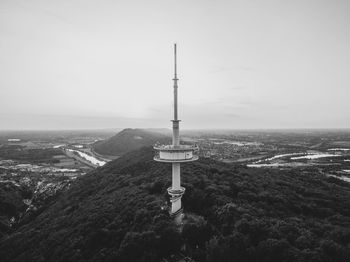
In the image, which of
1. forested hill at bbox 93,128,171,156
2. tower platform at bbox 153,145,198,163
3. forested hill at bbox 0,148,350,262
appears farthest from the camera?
forested hill at bbox 93,128,171,156

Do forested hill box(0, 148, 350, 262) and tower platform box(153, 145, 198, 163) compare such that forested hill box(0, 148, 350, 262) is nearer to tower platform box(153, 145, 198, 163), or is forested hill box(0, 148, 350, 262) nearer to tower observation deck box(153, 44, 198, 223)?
tower observation deck box(153, 44, 198, 223)

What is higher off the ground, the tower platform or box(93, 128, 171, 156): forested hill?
the tower platform

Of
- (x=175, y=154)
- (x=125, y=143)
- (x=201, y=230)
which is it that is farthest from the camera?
(x=125, y=143)

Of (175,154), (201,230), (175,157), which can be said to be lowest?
(201,230)

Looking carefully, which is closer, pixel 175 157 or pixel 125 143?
pixel 175 157

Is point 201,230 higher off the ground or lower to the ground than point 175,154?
lower

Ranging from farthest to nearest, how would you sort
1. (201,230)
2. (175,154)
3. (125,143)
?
(125,143), (175,154), (201,230)

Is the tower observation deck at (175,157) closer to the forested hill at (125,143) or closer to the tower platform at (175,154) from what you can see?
the tower platform at (175,154)

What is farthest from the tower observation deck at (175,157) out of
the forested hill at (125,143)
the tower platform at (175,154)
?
the forested hill at (125,143)

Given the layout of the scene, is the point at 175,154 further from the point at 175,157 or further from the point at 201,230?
the point at 201,230

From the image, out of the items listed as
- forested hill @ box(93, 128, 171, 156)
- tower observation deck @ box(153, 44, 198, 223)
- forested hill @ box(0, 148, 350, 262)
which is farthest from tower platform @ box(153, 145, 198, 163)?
forested hill @ box(93, 128, 171, 156)

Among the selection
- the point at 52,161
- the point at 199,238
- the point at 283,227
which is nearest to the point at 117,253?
the point at 199,238

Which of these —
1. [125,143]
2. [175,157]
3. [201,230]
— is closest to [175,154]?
[175,157]
